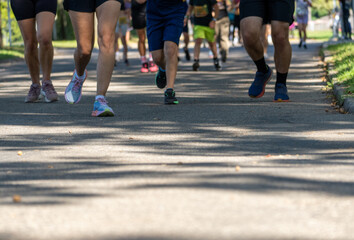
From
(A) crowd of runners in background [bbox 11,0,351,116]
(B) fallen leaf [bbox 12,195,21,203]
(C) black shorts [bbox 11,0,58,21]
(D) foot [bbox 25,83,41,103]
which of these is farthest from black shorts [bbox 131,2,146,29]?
(B) fallen leaf [bbox 12,195,21,203]

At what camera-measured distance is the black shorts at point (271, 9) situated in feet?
27.3

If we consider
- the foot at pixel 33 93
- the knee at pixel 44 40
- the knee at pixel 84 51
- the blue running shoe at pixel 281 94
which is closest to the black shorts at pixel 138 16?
the foot at pixel 33 93

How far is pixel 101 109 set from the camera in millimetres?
7723

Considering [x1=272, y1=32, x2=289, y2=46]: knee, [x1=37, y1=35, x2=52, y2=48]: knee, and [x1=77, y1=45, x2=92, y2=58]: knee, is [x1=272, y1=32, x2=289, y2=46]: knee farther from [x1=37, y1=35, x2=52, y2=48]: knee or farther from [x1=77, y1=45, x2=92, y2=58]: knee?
[x1=37, y1=35, x2=52, y2=48]: knee

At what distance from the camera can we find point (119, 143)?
237 inches

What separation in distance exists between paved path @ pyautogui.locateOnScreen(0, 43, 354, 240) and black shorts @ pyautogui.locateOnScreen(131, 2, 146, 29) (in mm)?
6079

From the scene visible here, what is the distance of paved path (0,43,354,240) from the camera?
329 cm

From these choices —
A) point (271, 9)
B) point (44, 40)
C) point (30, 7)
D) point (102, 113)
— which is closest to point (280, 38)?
point (271, 9)

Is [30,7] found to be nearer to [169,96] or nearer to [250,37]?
[169,96]

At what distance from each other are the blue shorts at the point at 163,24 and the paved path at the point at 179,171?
708 mm

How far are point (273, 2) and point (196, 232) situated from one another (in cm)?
551

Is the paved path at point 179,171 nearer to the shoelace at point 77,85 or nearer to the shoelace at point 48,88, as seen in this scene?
the shoelace at point 77,85

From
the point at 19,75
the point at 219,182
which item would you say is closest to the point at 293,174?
the point at 219,182

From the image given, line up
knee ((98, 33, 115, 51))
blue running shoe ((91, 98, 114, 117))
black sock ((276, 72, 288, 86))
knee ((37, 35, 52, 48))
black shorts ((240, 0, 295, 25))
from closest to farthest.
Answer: knee ((98, 33, 115, 51)) → blue running shoe ((91, 98, 114, 117)) → black shorts ((240, 0, 295, 25)) → black sock ((276, 72, 288, 86)) → knee ((37, 35, 52, 48))
